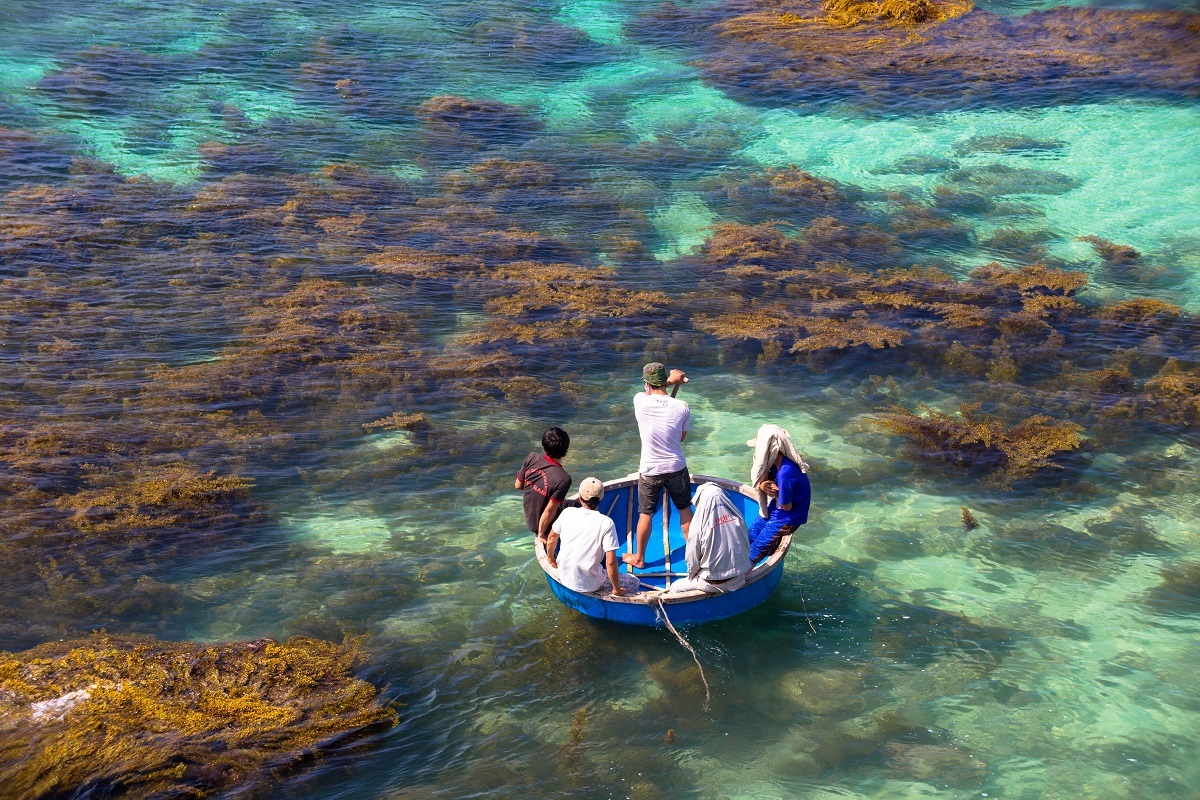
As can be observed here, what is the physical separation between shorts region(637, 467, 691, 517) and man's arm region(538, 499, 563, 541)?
2.78 ft

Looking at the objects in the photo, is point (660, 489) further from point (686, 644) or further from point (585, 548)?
point (686, 644)

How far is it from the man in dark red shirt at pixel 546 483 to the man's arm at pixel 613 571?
82 cm

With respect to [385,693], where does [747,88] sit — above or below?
above

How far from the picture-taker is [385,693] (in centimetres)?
775

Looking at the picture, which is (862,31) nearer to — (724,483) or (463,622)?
(724,483)

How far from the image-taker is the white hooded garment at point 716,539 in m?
7.92

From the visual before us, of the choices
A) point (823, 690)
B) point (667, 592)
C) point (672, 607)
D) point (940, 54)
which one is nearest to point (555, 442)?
point (667, 592)

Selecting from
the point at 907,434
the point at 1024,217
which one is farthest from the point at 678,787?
the point at 1024,217

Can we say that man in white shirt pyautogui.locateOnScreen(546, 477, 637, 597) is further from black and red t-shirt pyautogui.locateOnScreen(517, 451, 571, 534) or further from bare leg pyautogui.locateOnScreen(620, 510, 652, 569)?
bare leg pyautogui.locateOnScreen(620, 510, 652, 569)

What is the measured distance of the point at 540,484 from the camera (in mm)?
8578

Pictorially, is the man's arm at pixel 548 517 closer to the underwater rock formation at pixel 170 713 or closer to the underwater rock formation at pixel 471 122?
the underwater rock formation at pixel 170 713

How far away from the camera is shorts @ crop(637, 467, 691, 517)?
8.75m

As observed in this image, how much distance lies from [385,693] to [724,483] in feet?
13.0

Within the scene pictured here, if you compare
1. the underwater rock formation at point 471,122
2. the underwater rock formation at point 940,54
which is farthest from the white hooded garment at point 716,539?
the underwater rock formation at point 940,54
